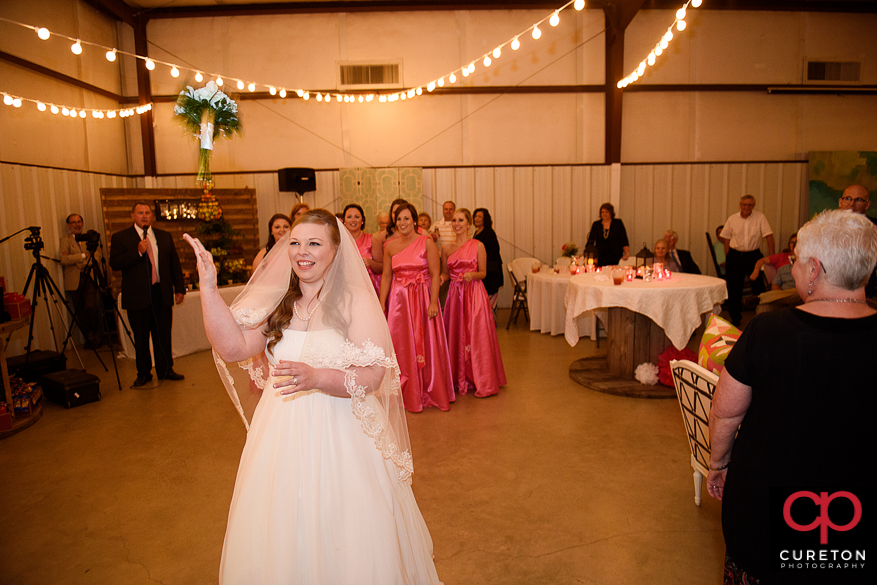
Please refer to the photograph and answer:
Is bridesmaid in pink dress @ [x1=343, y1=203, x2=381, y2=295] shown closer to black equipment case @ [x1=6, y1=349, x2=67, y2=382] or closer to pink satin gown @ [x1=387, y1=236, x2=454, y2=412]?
pink satin gown @ [x1=387, y1=236, x2=454, y2=412]

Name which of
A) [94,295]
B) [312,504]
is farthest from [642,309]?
[94,295]

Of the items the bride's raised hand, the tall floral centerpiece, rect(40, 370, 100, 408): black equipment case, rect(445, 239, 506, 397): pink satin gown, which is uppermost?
the tall floral centerpiece

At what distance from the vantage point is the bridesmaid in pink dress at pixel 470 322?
15.5 feet

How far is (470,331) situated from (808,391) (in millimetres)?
3499

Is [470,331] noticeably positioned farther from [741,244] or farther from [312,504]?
[741,244]

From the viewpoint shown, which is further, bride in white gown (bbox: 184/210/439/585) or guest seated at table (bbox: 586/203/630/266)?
guest seated at table (bbox: 586/203/630/266)

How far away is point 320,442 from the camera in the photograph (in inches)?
67.7

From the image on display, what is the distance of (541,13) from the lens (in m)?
9.04

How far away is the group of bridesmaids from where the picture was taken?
434cm

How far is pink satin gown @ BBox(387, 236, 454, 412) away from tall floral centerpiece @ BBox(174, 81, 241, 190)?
1890 mm

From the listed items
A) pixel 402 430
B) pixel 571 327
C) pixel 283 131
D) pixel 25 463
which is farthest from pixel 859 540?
pixel 283 131

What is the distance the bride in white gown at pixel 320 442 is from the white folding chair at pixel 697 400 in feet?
4.29

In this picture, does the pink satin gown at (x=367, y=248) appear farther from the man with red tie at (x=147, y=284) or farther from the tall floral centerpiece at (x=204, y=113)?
the tall floral centerpiece at (x=204, y=113)

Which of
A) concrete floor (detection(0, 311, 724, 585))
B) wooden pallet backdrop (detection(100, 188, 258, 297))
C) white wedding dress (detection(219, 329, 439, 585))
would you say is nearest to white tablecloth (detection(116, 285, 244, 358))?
wooden pallet backdrop (detection(100, 188, 258, 297))
